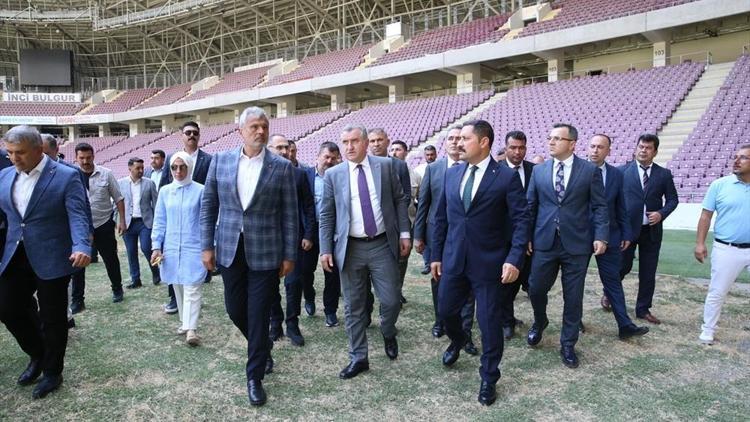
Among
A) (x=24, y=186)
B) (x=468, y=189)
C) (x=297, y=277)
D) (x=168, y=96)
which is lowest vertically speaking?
(x=297, y=277)

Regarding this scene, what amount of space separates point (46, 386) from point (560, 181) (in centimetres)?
404

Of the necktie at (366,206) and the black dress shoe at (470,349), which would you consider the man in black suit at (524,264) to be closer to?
the black dress shoe at (470,349)

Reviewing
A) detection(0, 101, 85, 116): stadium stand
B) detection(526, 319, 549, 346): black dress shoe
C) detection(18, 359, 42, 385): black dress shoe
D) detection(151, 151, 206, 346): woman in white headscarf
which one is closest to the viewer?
detection(18, 359, 42, 385): black dress shoe

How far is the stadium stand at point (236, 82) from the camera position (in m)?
33.2

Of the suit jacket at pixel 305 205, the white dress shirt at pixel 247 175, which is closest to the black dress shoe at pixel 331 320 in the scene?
the suit jacket at pixel 305 205

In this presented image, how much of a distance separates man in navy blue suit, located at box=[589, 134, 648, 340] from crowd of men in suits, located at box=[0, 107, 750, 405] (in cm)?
1

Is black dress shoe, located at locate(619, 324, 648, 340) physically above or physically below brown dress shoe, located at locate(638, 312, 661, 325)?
above

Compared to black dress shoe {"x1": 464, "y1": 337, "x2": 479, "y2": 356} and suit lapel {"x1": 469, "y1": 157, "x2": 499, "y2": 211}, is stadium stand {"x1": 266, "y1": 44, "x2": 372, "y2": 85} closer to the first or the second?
black dress shoe {"x1": 464, "y1": 337, "x2": 479, "y2": 356}

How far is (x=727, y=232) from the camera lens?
3.88 metres

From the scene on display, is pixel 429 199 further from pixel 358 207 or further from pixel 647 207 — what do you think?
pixel 647 207

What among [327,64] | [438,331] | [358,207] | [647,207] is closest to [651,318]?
[647,207]

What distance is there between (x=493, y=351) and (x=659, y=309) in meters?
2.98

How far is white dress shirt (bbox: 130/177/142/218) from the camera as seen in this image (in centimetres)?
631

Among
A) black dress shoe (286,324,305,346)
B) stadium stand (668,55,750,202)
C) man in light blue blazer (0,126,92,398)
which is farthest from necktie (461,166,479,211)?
stadium stand (668,55,750,202)
